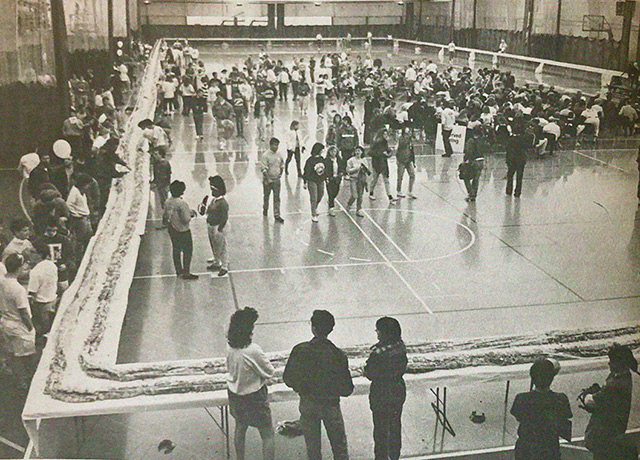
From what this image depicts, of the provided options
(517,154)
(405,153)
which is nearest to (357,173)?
(405,153)

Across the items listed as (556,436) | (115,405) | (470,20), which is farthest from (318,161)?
(470,20)

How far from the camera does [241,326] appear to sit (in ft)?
19.5

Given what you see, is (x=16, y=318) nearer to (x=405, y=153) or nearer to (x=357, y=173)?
(x=357, y=173)

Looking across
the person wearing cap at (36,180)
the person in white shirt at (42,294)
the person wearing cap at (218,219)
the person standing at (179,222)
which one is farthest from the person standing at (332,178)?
the person in white shirt at (42,294)

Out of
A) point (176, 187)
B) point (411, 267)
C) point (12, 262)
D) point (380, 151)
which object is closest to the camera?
point (12, 262)

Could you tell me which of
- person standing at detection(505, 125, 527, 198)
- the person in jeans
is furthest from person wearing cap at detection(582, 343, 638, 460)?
person standing at detection(505, 125, 527, 198)

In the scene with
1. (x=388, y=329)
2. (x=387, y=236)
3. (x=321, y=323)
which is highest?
(x=321, y=323)

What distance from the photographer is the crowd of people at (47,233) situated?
6.96 m

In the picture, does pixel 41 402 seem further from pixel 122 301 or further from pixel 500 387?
pixel 500 387

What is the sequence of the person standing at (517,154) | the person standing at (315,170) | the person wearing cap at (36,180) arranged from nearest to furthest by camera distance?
the person wearing cap at (36,180), the person standing at (315,170), the person standing at (517,154)

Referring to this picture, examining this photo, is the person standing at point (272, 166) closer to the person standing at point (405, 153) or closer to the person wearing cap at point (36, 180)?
the person standing at point (405, 153)

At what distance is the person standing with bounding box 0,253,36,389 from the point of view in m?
6.80

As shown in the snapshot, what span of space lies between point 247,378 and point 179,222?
549 centimetres

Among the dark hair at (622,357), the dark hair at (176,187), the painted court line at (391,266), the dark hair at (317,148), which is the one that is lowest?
the painted court line at (391,266)
